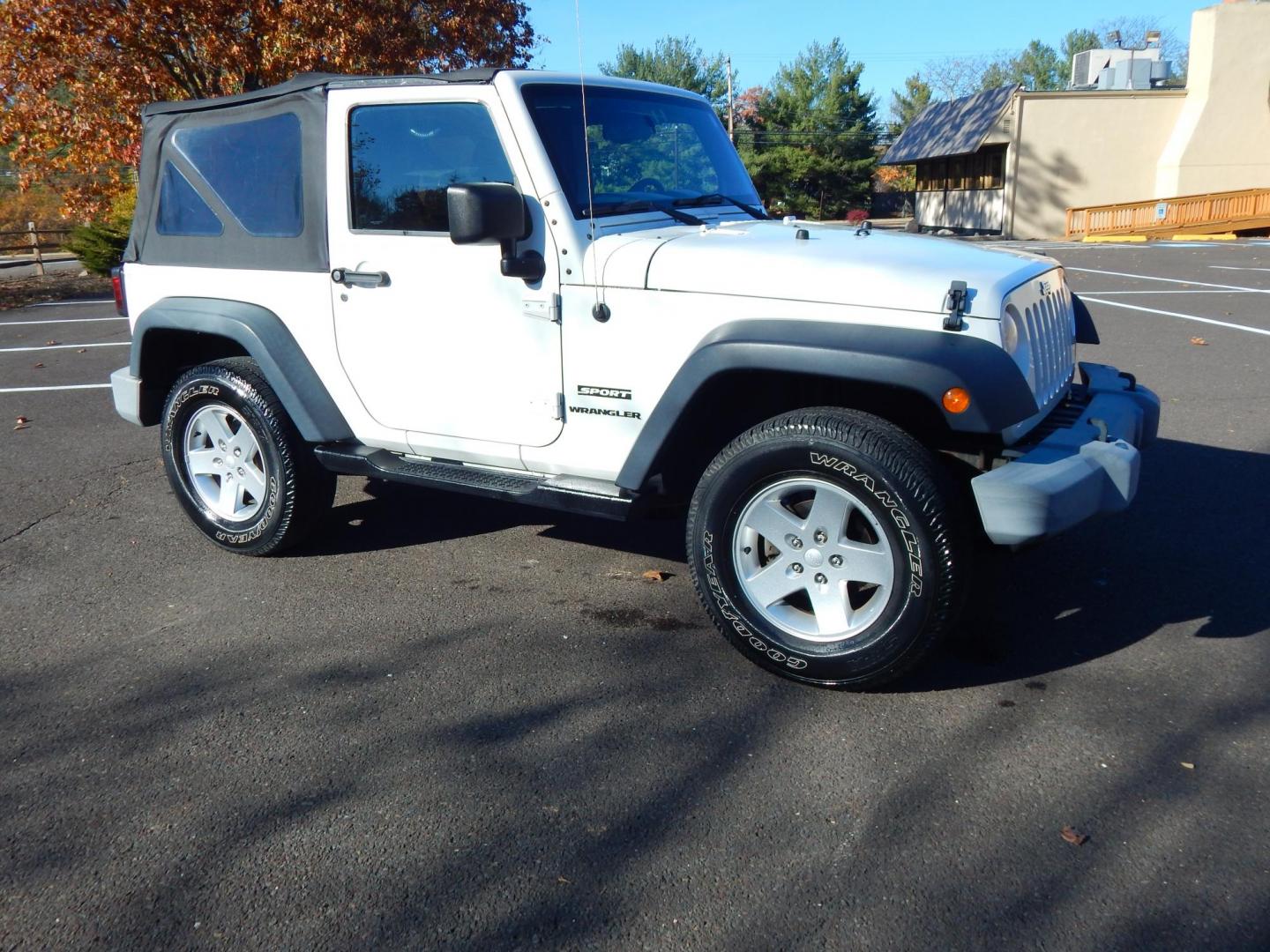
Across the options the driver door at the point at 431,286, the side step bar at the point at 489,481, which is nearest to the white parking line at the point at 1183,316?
the side step bar at the point at 489,481

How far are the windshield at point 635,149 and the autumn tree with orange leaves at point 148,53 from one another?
1288 cm

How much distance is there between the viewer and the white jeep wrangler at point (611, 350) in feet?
10.9

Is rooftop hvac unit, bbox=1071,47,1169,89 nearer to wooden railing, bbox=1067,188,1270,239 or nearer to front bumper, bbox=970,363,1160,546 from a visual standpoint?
wooden railing, bbox=1067,188,1270,239

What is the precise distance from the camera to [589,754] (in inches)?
126

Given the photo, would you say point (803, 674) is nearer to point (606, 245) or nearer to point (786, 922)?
point (786, 922)

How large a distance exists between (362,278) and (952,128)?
40.2 metres

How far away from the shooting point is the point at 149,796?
301 centimetres

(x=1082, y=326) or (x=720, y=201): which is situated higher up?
(x=720, y=201)

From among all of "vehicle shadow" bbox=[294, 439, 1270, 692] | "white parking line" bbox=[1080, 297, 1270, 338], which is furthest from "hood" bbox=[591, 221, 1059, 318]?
"white parking line" bbox=[1080, 297, 1270, 338]

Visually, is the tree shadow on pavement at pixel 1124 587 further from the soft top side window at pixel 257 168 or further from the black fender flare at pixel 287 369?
the soft top side window at pixel 257 168

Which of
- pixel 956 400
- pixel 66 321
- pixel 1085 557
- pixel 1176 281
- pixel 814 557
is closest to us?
pixel 956 400

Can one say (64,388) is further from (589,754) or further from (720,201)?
(589,754)

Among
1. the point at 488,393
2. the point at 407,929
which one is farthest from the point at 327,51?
the point at 407,929

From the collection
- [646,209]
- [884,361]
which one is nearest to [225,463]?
[646,209]
